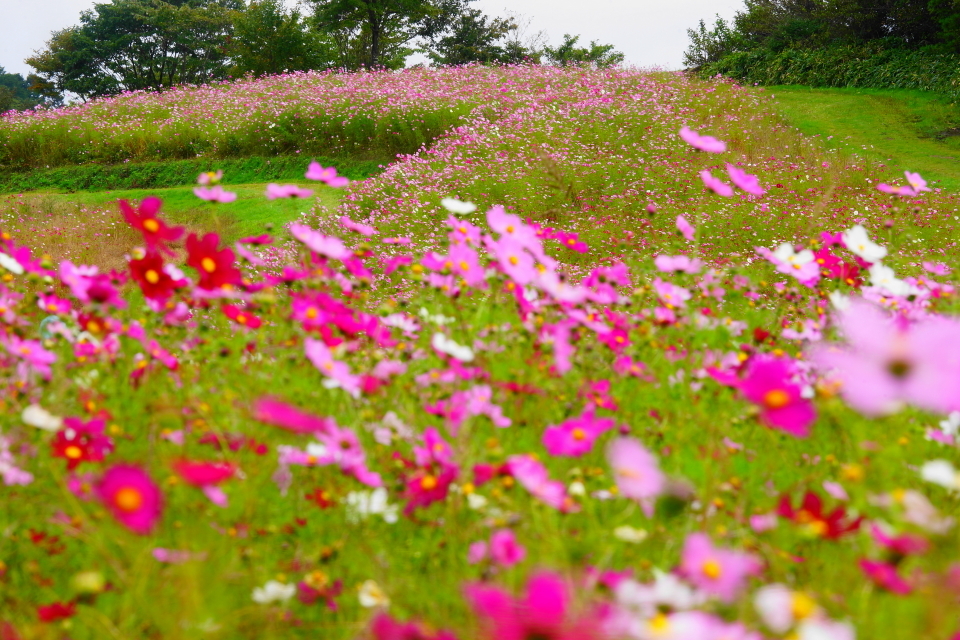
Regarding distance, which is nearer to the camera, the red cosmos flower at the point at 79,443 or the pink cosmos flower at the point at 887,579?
the pink cosmos flower at the point at 887,579

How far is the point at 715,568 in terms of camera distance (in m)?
0.71

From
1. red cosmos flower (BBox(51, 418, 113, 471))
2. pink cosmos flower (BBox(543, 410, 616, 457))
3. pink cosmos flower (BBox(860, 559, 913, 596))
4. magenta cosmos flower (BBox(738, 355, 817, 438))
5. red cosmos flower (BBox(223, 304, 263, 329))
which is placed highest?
magenta cosmos flower (BBox(738, 355, 817, 438))

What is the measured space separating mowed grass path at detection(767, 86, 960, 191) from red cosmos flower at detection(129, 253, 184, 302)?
28.0 feet

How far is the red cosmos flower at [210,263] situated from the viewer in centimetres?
122

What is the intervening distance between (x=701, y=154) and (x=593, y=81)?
14.5ft

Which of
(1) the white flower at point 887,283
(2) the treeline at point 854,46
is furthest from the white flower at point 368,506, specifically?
(2) the treeline at point 854,46

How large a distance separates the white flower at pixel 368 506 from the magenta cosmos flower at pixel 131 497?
50 cm

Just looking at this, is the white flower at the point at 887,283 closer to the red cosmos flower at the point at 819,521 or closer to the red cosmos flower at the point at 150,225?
the red cosmos flower at the point at 819,521

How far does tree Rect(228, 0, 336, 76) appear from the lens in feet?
59.6

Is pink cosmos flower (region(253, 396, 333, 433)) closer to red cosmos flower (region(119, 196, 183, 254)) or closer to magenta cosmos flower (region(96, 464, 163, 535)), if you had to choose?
magenta cosmos flower (region(96, 464, 163, 535))

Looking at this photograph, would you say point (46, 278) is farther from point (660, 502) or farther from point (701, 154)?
point (701, 154)

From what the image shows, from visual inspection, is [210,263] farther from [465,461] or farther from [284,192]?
[465,461]

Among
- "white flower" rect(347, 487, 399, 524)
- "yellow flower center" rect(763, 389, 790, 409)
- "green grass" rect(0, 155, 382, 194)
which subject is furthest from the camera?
"green grass" rect(0, 155, 382, 194)

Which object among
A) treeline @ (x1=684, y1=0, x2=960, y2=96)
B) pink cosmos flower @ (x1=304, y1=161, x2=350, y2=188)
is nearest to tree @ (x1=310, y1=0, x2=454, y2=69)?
treeline @ (x1=684, y1=0, x2=960, y2=96)
